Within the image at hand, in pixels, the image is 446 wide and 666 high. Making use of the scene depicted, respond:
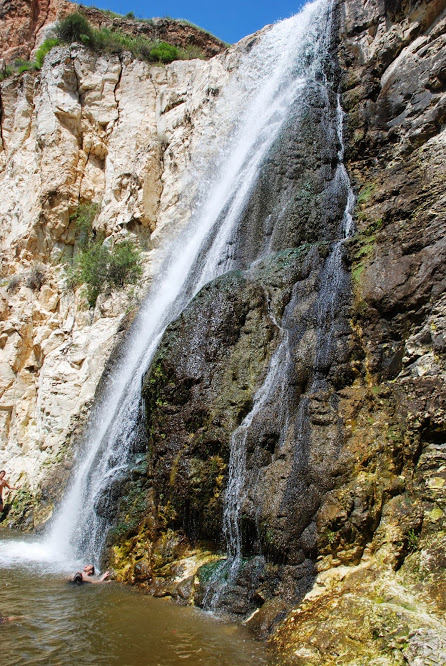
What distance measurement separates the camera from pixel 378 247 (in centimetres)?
793

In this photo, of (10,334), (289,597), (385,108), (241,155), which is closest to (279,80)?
(241,155)

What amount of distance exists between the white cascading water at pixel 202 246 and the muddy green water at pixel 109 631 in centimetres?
138

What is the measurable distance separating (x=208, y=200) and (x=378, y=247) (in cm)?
730

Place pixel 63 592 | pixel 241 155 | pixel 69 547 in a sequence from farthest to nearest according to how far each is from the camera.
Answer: pixel 241 155 → pixel 69 547 → pixel 63 592

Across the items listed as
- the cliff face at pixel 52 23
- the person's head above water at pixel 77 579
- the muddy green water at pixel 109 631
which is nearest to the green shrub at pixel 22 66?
the cliff face at pixel 52 23

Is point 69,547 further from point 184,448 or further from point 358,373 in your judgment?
point 358,373

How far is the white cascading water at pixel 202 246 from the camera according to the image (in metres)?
8.85

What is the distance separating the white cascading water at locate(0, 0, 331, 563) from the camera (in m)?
8.85

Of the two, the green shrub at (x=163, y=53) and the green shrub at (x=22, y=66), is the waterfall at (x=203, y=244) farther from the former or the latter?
the green shrub at (x=22, y=66)

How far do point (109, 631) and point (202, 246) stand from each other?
8616 millimetres

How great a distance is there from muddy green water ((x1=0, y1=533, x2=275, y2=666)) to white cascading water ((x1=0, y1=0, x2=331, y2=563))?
1381 millimetres

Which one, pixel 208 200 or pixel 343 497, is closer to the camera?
pixel 343 497

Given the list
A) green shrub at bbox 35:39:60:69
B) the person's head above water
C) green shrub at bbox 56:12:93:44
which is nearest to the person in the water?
the person's head above water

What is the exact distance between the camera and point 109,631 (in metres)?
5.07
